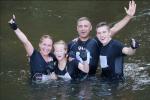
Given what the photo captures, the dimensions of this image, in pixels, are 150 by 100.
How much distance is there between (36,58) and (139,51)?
3.27 metres

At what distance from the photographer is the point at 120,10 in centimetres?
1664

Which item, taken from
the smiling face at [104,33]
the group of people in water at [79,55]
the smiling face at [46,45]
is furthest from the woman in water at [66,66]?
the smiling face at [104,33]

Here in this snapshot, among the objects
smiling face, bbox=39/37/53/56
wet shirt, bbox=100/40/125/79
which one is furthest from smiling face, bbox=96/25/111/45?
smiling face, bbox=39/37/53/56

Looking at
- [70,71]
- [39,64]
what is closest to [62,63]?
[70,71]

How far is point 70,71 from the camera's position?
892 cm

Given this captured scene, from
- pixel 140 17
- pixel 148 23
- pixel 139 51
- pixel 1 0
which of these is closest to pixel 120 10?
pixel 140 17

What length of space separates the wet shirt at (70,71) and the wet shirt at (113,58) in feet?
1.79

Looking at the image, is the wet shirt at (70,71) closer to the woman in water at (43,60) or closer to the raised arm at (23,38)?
the woman in water at (43,60)

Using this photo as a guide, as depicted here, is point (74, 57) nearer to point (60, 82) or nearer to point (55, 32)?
point (60, 82)

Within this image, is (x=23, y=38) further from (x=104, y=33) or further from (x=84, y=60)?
(x=104, y=33)

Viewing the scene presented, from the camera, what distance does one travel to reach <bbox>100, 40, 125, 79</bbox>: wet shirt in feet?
28.0

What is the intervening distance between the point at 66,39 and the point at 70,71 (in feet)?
12.4

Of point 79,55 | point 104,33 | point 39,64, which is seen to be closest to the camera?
point 104,33

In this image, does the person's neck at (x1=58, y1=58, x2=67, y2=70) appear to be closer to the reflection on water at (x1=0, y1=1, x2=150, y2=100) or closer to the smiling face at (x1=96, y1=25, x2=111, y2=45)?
the reflection on water at (x1=0, y1=1, x2=150, y2=100)
